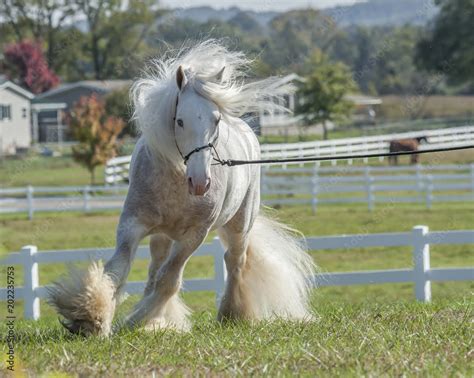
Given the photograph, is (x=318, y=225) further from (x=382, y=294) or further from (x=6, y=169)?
(x=6, y=169)

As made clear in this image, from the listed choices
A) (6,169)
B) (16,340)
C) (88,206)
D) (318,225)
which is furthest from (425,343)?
(6,169)

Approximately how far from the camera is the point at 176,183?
7910mm

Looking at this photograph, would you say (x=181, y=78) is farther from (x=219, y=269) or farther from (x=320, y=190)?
(x=320, y=190)

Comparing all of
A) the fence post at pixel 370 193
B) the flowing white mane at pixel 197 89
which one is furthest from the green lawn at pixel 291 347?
the fence post at pixel 370 193

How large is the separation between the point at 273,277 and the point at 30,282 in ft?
11.4

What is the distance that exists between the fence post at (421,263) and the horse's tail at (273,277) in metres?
1.88

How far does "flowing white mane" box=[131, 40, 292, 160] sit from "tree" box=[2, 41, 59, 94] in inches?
2926

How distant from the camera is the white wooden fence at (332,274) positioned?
455 inches

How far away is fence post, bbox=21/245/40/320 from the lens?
38.2ft

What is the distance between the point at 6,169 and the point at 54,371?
156 feet

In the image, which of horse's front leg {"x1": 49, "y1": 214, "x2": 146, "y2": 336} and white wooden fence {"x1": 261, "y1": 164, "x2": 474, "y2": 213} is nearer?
horse's front leg {"x1": 49, "y1": 214, "x2": 146, "y2": 336}

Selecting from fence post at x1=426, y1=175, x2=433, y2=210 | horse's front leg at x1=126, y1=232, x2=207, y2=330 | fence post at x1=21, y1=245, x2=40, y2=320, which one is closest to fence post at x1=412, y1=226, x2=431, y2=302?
horse's front leg at x1=126, y1=232, x2=207, y2=330

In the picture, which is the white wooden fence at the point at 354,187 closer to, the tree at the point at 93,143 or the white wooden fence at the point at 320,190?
the white wooden fence at the point at 320,190

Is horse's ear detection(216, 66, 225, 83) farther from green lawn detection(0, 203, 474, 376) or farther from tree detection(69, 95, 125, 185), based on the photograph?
tree detection(69, 95, 125, 185)
